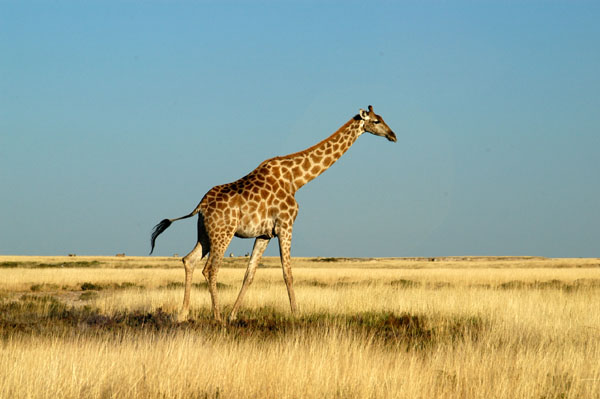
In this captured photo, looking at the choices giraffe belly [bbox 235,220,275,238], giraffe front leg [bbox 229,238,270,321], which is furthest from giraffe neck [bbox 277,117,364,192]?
giraffe front leg [bbox 229,238,270,321]

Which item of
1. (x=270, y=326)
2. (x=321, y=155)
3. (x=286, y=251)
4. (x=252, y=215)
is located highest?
(x=321, y=155)

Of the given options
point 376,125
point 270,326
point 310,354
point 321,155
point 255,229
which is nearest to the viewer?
point 310,354

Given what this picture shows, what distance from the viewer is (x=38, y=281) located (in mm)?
29250

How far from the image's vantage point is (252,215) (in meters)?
13.1

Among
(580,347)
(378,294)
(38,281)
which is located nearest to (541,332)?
(580,347)

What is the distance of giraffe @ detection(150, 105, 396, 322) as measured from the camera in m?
12.9

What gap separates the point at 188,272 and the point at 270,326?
2.15m

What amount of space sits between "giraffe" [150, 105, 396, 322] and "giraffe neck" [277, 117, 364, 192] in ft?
0.07

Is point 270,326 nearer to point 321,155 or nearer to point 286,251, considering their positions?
point 286,251

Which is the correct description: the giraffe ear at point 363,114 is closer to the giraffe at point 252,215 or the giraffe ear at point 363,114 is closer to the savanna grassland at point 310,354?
the giraffe at point 252,215

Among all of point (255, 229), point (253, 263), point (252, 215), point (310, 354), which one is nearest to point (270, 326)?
point (253, 263)

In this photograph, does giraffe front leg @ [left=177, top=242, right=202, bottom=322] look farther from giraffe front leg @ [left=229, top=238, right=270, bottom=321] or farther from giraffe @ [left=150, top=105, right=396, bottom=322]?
giraffe front leg @ [left=229, top=238, right=270, bottom=321]

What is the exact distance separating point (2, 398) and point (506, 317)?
9.98m

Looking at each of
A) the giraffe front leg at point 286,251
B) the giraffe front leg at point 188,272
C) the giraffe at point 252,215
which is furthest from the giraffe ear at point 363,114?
the giraffe front leg at point 188,272
